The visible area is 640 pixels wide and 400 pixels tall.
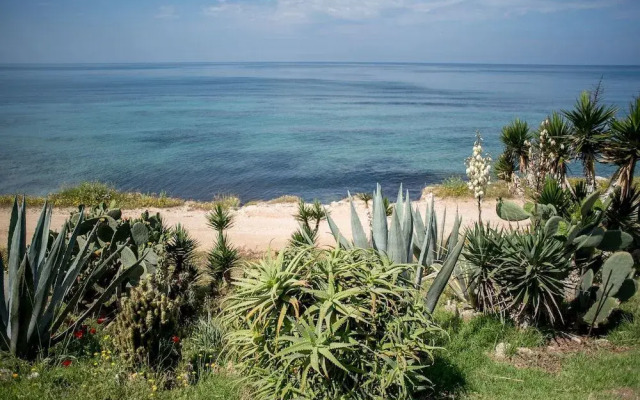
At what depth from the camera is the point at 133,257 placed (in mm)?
6934

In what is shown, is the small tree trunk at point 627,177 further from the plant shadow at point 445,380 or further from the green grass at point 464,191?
the green grass at point 464,191

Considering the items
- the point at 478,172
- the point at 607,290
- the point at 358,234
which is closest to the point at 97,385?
the point at 358,234

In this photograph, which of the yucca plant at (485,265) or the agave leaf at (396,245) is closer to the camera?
the agave leaf at (396,245)

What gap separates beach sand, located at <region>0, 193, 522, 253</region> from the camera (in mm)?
13570

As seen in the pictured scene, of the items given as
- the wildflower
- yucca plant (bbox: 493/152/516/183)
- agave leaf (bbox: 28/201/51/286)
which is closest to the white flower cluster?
the wildflower

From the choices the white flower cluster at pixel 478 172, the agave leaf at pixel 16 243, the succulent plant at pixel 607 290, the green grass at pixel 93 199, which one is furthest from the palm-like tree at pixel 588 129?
the green grass at pixel 93 199

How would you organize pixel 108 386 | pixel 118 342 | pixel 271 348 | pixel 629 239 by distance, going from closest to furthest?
pixel 271 348 → pixel 108 386 → pixel 118 342 → pixel 629 239

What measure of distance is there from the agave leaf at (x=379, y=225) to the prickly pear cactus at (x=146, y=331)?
252cm

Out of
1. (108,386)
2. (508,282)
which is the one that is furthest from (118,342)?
(508,282)

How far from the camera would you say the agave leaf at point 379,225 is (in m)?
6.26

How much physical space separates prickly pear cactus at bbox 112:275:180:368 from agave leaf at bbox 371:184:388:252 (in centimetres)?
252

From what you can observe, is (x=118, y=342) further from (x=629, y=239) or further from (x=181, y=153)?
(x=181, y=153)

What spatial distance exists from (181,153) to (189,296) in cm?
3205

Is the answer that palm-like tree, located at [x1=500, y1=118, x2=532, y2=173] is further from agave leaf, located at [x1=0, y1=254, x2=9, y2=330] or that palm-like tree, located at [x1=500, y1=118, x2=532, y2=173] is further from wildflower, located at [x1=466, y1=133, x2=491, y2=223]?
agave leaf, located at [x1=0, y1=254, x2=9, y2=330]
